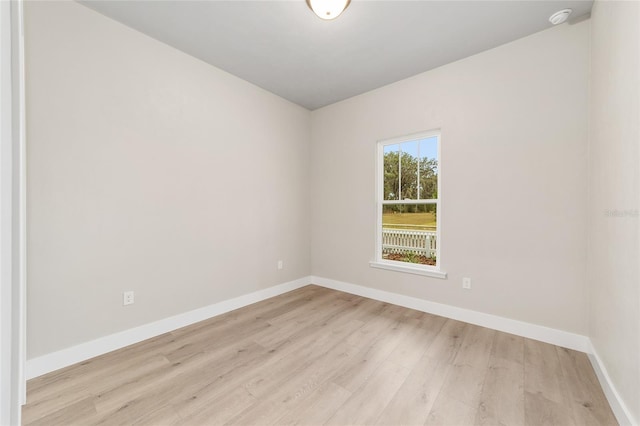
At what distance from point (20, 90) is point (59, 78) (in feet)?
7.54

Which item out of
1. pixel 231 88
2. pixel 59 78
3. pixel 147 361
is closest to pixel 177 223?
pixel 147 361

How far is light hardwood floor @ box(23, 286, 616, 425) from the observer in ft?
4.92

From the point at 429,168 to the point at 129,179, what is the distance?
3.16 m

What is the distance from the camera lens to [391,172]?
3.48 metres

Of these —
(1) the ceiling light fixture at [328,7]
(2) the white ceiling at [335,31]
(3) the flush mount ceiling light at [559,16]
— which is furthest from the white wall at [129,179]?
(3) the flush mount ceiling light at [559,16]

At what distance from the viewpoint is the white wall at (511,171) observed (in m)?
2.23

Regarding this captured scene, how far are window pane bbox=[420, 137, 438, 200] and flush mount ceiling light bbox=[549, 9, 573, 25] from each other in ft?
4.25

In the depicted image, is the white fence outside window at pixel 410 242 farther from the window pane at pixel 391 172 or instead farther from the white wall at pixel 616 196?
the white wall at pixel 616 196

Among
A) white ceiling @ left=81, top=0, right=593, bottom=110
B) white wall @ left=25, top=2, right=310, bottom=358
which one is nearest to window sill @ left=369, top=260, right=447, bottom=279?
white wall @ left=25, top=2, right=310, bottom=358

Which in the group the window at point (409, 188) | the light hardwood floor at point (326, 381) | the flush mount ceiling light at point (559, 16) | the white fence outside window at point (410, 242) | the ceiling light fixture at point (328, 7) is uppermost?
the flush mount ceiling light at point (559, 16)

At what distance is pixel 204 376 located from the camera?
1849 millimetres

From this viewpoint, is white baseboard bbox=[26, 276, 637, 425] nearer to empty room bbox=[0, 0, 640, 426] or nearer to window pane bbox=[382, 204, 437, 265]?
empty room bbox=[0, 0, 640, 426]

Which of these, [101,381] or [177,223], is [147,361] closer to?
[101,381]

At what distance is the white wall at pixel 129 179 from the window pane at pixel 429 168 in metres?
2.05
